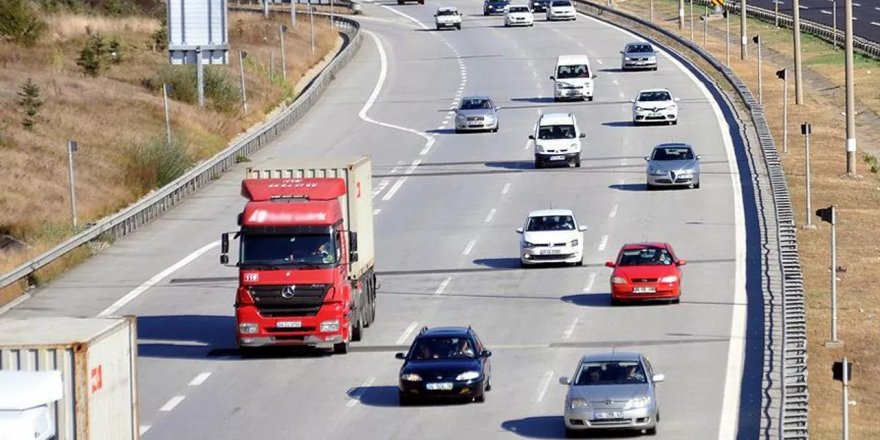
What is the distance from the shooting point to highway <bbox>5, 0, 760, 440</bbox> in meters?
32.2

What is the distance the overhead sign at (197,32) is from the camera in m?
71.3

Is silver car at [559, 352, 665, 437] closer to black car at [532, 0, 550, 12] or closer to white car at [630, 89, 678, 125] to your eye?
white car at [630, 89, 678, 125]

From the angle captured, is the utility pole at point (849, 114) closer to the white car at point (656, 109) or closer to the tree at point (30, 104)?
the white car at point (656, 109)

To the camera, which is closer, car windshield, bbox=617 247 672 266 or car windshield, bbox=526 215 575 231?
car windshield, bbox=617 247 672 266

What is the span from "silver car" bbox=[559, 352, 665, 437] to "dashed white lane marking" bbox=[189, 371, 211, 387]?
8125 millimetres

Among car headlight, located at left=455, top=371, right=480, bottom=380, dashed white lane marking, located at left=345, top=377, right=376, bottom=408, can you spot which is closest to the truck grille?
dashed white lane marking, located at left=345, top=377, right=376, bottom=408

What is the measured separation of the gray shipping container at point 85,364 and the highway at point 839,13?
92139mm

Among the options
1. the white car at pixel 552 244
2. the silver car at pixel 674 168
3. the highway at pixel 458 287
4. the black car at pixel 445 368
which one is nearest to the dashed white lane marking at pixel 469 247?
the highway at pixel 458 287

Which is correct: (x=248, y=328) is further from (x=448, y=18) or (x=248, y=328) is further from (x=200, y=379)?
(x=448, y=18)

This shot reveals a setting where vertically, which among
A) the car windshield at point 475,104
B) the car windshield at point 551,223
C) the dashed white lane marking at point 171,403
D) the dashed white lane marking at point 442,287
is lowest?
the dashed white lane marking at point 171,403

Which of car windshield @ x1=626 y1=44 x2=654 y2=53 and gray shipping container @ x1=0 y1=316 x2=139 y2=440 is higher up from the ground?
car windshield @ x1=626 y1=44 x2=654 y2=53

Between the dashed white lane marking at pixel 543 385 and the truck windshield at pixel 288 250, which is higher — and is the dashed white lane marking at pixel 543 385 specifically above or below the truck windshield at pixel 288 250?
below

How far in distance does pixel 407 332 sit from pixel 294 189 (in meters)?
4.69

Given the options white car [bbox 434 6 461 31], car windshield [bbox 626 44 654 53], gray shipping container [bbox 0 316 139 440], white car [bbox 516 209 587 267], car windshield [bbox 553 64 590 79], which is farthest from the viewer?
white car [bbox 434 6 461 31]
